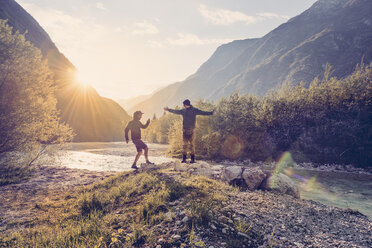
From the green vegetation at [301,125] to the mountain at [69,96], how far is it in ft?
364

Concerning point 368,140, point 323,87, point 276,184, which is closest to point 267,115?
point 323,87

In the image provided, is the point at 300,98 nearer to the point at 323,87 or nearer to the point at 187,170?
the point at 323,87

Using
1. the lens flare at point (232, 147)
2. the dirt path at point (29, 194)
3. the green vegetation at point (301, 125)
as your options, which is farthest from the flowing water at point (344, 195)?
the lens flare at point (232, 147)

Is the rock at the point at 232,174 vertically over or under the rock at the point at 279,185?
over

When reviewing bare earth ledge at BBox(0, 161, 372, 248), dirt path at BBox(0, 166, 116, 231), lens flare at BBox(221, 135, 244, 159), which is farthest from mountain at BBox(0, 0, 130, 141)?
bare earth ledge at BBox(0, 161, 372, 248)

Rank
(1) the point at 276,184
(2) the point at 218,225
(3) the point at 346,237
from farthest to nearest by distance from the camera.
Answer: (1) the point at 276,184 → (3) the point at 346,237 → (2) the point at 218,225

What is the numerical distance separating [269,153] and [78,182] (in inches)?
1197

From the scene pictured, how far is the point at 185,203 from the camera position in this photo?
7164 millimetres

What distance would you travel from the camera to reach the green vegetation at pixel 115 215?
17.3 feet

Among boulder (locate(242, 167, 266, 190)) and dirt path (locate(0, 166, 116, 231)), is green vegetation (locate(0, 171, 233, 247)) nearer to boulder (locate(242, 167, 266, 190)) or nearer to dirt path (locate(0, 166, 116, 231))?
dirt path (locate(0, 166, 116, 231))

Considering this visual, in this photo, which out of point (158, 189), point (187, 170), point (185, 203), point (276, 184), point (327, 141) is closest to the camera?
point (185, 203)

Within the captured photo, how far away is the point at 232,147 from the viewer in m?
35.1

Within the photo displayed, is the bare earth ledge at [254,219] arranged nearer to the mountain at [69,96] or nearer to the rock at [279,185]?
the rock at [279,185]

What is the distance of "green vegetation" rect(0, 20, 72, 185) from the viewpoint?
14.7m
